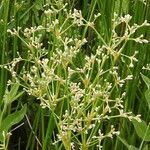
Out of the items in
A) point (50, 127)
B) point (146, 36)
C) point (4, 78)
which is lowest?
point (50, 127)

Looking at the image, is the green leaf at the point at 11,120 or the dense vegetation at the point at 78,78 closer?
the dense vegetation at the point at 78,78

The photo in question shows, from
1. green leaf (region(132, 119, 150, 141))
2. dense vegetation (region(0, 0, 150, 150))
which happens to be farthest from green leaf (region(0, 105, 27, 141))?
green leaf (region(132, 119, 150, 141))

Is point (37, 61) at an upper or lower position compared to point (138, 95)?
upper

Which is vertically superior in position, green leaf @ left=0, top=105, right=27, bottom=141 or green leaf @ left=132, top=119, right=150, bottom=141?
green leaf @ left=0, top=105, right=27, bottom=141

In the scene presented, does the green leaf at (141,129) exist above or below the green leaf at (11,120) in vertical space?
below

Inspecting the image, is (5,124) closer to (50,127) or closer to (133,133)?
(50,127)

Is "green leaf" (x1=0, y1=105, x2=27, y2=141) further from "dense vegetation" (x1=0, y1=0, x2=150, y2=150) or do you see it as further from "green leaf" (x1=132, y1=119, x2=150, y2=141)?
"green leaf" (x1=132, y1=119, x2=150, y2=141)

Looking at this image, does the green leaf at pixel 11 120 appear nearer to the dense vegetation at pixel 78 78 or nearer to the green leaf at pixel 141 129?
the dense vegetation at pixel 78 78

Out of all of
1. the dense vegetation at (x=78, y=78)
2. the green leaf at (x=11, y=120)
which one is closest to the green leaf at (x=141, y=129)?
the dense vegetation at (x=78, y=78)

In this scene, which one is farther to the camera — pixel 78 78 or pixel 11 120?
pixel 78 78

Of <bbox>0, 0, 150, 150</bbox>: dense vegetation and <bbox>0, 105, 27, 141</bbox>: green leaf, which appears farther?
<bbox>0, 105, 27, 141</bbox>: green leaf

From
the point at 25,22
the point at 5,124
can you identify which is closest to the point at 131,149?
the point at 5,124
